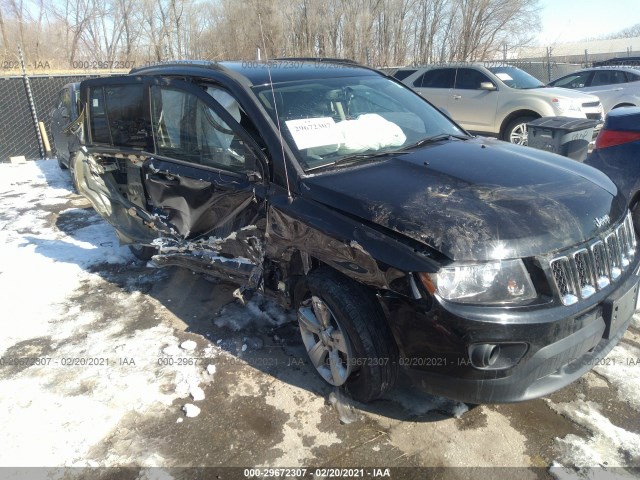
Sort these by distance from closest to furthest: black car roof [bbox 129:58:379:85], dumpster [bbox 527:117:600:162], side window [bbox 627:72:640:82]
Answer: black car roof [bbox 129:58:379:85], dumpster [bbox 527:117:600:162], side window [bbox 627:72:640:82]

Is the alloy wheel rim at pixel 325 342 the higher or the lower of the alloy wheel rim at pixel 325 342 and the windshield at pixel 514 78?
the lower

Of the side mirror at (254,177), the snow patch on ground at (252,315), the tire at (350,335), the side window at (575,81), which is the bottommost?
the snow patch on ground at (252,315)

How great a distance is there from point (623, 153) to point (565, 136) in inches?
32.9

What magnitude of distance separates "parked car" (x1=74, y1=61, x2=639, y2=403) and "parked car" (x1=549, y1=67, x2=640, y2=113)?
992 centimetres

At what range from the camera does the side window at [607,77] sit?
11905 millimetres

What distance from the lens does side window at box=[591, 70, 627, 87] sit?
11.9 meters

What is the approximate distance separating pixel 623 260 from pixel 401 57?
1032 inches

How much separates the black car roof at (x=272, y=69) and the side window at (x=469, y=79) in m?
6.93

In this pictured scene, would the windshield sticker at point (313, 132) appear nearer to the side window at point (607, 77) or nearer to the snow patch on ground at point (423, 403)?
the snow patch on ground at point (423, 403)

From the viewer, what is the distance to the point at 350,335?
2600 mm

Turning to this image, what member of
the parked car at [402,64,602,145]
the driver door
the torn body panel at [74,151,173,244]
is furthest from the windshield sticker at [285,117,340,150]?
the parked car at [402,64,602,145]

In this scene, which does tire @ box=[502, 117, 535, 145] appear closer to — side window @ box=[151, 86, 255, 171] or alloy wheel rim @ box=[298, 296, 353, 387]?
side window @ box=[151, 86, 255, 171]

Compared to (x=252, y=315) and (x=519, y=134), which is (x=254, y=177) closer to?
(x=252, y=315)

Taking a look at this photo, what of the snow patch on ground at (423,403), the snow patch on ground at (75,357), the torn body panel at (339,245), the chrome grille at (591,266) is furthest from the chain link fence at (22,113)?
the chrome grille at (591,266)
